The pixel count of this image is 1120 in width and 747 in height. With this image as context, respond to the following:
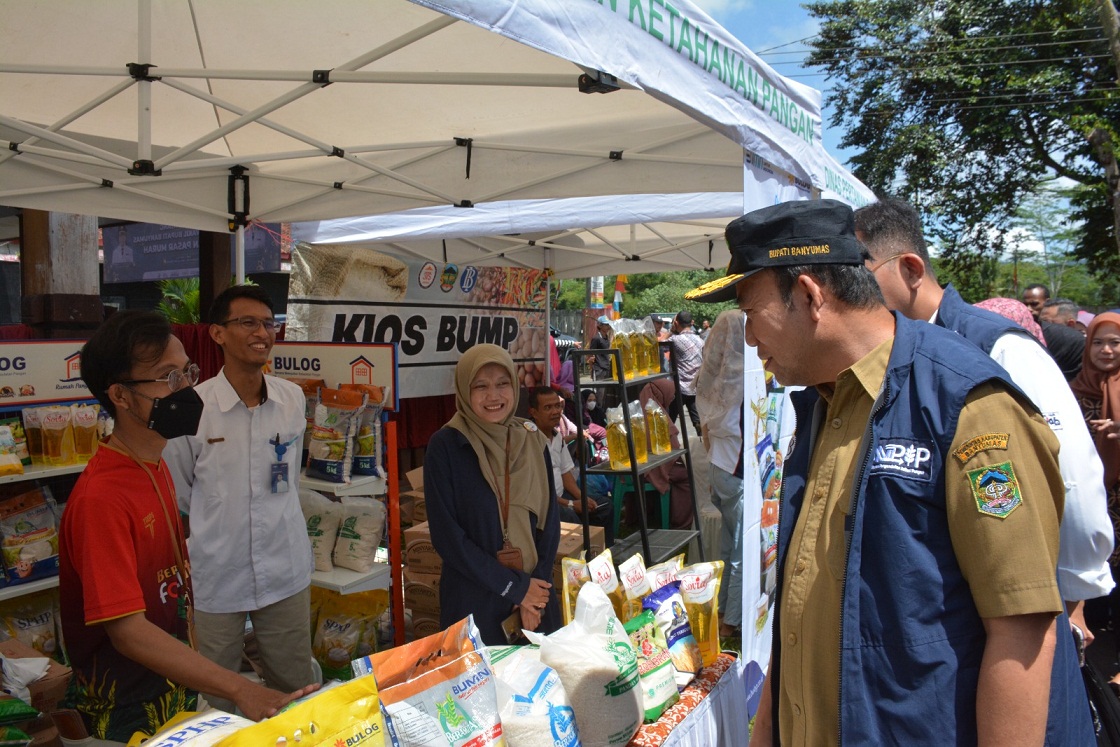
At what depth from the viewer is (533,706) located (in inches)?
61.8

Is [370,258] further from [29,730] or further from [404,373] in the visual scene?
[29,730]

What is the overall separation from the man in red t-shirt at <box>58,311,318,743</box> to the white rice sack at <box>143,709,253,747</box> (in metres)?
0.19

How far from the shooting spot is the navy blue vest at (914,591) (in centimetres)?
116

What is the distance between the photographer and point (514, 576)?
269cm

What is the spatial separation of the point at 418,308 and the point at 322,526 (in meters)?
3.04

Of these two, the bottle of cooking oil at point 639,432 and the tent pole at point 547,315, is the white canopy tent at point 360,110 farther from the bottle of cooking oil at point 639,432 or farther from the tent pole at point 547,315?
the tent pole at point 547,315

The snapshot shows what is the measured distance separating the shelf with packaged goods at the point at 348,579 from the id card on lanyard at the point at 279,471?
62 centimetres

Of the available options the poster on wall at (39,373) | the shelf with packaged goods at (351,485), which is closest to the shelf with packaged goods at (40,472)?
the poster on wall at (39,373)

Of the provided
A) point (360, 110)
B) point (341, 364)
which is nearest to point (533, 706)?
point (341, 364)

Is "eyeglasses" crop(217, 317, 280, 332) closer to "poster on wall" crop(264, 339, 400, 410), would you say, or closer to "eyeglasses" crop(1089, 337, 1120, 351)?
"poster on wall" crop(264, 339, 400, 410)

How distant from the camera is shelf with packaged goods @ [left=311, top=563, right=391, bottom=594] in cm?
322

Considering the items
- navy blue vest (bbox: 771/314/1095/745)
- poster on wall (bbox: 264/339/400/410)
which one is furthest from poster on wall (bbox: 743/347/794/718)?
poster on wall (bbox: 264/339/400/410)

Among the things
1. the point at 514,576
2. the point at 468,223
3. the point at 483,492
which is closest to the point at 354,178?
the point at 468,223

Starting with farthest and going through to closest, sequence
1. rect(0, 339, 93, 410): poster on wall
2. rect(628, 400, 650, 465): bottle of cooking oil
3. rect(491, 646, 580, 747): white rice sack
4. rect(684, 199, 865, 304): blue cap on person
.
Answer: rect(628, 400, 650, 465): bottle of cooking oil
rect(0, 339, 93, 410): poster on wall
rect(491, 646, 580, 747): white rice sack
rect(684, 199, 865, 304): blue cap on person
